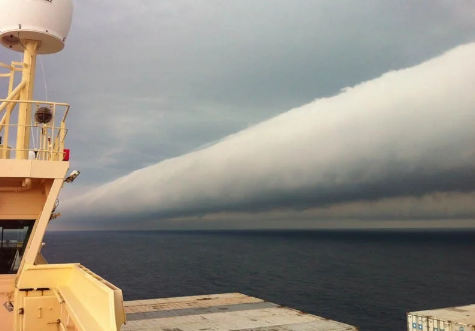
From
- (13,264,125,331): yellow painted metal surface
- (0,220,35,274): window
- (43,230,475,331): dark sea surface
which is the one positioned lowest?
(43,230,475,331): dark sea surface

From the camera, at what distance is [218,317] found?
2323 centimetres

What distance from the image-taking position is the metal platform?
826 inches

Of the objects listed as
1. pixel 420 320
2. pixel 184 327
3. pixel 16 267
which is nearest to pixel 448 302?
pixel 420 320

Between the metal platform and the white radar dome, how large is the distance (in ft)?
50.4

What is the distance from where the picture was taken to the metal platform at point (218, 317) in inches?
826

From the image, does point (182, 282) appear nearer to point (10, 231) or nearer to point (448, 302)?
point (448, 302)

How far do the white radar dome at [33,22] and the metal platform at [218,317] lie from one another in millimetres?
15370

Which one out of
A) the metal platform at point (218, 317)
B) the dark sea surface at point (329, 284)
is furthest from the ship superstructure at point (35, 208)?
the dark sea surface at point (329, 284)

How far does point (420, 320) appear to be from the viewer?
30.3 metres

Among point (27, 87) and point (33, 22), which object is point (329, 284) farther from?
point (33, 22)

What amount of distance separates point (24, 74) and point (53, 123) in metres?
3.76

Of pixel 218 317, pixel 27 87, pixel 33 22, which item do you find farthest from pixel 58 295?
pixel 218 317

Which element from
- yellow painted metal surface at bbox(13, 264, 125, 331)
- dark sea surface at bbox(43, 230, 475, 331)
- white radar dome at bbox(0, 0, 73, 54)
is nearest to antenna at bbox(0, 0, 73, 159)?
white radar dome at bbox(0, 0, 73, 54)

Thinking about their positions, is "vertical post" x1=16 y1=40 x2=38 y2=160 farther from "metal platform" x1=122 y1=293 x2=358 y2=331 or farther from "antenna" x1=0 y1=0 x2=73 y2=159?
"metal platform" x1=122 y1=293 x2=358 y2=331
